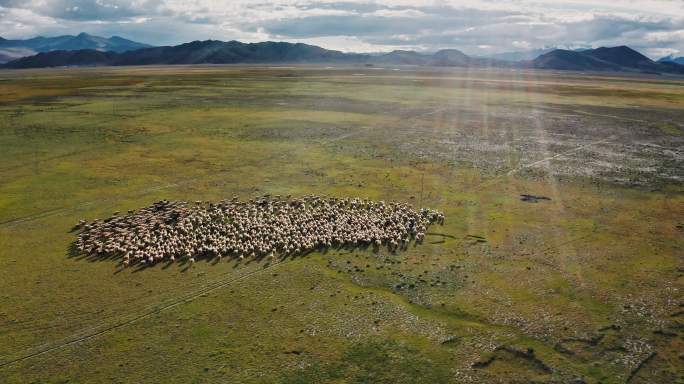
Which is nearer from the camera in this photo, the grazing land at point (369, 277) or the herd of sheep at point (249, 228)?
the grazing land at point (369, 277)

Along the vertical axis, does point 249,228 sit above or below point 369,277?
above

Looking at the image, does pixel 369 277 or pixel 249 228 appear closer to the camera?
pixel 369 277

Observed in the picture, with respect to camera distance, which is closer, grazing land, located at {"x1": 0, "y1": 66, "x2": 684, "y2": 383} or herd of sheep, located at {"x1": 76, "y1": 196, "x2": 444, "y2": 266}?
grazing land, located at {"x1": 0, "y1": 66, "x2": 684, "y2": 383}

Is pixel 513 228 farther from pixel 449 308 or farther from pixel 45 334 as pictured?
pixel 45 334

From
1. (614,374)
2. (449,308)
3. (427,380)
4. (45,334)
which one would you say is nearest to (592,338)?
(614,374)
